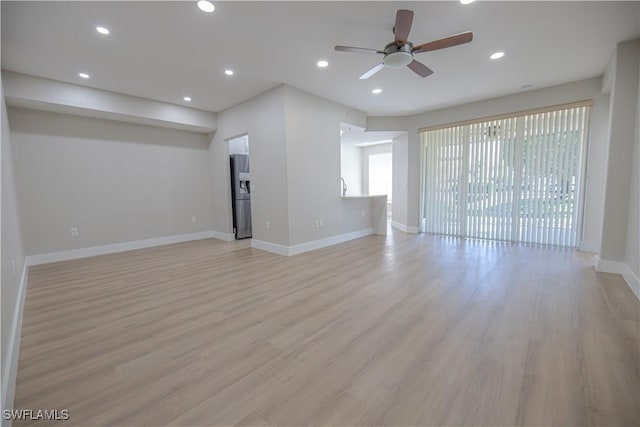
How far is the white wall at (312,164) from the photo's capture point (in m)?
4.27

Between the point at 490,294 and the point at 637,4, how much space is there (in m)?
2.97

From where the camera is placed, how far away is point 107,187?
4773mm

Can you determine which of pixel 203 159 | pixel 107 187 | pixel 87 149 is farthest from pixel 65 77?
pixel 203 159

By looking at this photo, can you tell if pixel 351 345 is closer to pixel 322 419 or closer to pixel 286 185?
pixel 322 419

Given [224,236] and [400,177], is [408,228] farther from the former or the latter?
[224,236]

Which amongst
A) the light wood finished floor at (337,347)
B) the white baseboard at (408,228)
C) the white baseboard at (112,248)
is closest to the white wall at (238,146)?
the white baseboard at (112,248)

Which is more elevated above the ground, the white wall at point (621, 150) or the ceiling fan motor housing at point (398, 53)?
the ceiling fan motor housing at point (398, 53)

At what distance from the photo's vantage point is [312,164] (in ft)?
15.2

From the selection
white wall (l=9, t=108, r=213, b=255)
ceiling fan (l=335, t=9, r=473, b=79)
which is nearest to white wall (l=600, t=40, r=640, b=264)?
ceiling fan (l=335, t=9, r=473, b=79)

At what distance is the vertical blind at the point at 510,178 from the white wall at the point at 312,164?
2.26 metres

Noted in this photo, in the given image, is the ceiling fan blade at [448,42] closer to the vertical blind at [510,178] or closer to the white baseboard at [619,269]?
the white baseboard at [619,269]

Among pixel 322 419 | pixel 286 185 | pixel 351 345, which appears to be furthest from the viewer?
pixel 286 185

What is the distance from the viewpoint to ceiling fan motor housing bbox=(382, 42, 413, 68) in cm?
261

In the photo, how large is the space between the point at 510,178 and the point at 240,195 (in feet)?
17.8
